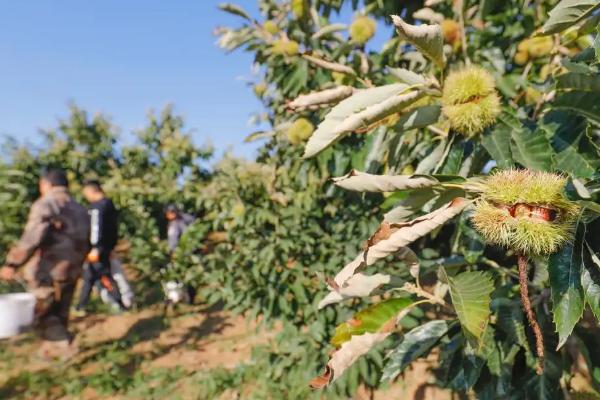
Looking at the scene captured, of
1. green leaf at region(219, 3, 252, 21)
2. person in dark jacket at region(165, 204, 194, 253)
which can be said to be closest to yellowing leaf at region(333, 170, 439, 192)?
green leaf at region(219, 3, 252, 21)

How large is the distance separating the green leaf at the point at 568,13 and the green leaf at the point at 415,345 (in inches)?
31.2

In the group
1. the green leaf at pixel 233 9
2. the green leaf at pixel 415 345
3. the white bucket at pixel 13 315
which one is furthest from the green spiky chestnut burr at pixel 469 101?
the white bucket at pixel 13 315

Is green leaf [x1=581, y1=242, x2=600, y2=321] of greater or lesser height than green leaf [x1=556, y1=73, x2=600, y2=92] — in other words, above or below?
below

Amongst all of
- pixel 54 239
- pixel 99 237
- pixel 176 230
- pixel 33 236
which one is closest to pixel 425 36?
pixel 33 236

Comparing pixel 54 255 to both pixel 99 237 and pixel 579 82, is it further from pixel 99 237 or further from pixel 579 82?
pixel 579 82

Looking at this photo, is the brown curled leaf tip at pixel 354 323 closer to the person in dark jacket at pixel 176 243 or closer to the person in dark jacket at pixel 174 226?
the person in dark jacket at pixel 176 243

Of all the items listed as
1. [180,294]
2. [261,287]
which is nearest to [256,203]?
[261,287]

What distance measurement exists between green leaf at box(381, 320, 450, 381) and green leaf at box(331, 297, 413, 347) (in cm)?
29

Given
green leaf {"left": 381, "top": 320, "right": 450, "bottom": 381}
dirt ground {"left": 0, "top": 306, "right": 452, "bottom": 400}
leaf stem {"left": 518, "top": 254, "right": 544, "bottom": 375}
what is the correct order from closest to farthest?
leaf stem {"left": 518, "top": 254, "right": 544, "bottom": 375} → green leaf {"left": 381, "top": 320, "right": 450, "bottom": 381} → dirt ground {"left": 0, "top": 306, "right": 452, "bottom": 400}

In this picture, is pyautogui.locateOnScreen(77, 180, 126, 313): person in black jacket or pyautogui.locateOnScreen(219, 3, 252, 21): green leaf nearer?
pyautogui.locateOnScreen(219, 3, 252, 21): green leaf

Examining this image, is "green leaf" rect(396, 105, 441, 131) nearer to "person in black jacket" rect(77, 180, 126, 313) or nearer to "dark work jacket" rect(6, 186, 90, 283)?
"dark work jacket" rect(6, 186, 90, 283)

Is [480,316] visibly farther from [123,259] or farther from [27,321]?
[123,259]

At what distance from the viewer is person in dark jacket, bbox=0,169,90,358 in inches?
130

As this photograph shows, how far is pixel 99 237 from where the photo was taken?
455 centimetres
